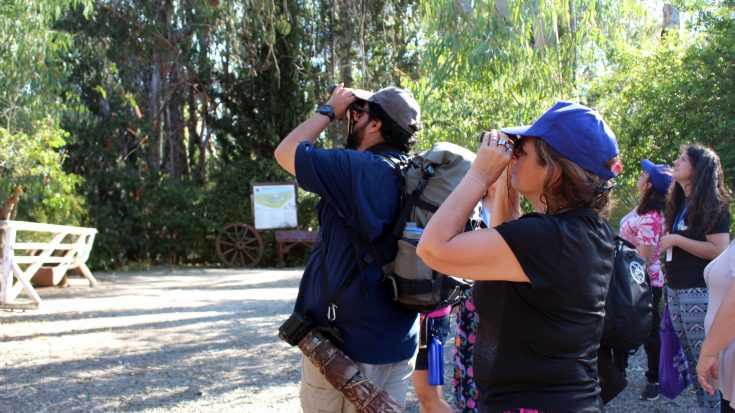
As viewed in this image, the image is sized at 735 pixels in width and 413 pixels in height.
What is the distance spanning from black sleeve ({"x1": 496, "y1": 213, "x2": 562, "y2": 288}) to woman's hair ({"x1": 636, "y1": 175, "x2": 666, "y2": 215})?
12.2ft

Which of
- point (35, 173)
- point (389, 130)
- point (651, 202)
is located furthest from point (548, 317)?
point (35, 173)

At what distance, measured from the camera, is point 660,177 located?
17.4ft

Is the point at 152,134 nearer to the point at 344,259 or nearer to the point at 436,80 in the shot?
the point at 436,80

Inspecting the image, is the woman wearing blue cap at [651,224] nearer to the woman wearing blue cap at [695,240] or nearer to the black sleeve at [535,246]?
the woman wearing blue cap at [695,240]

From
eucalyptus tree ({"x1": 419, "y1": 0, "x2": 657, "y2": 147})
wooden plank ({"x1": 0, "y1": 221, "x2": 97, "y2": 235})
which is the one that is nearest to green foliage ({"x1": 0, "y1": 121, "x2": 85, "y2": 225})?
wooden plank ({"x1": 0, "y1": 221, "x2": 97, "y2": 235})

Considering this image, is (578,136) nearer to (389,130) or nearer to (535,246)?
(535,246)

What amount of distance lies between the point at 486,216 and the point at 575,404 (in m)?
1.82

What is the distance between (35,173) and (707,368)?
940 centimetres

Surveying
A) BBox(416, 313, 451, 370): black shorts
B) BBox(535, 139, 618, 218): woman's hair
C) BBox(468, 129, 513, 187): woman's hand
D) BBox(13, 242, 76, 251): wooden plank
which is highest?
BBox(468, 129, 513, 187): woman's hand

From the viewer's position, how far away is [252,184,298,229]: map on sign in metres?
17.9

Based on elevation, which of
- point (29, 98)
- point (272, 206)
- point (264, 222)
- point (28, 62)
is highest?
point (28, 62)

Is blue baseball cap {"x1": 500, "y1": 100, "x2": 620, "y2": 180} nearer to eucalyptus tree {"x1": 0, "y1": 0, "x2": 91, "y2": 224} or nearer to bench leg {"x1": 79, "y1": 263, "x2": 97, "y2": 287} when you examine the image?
eucalyptus tree {"x1": 0, "y1": 0, "x2": 91, "y2": 224}

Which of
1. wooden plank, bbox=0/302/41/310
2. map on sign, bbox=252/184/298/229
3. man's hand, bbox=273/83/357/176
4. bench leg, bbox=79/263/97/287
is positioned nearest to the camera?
man's hand, bbox=273/83/357/176

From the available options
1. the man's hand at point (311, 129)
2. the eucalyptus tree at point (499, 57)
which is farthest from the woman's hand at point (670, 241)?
the eucalyptus tree at point (499, 57)
